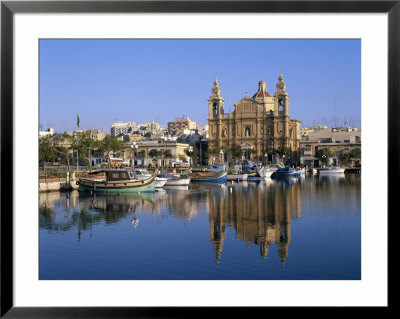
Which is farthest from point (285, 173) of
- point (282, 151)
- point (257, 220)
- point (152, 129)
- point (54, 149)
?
point (152, 129)

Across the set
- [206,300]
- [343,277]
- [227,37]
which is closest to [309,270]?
[343,277]

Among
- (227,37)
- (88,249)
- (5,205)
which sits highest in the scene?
(227,37)

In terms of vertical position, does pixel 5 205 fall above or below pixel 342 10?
below

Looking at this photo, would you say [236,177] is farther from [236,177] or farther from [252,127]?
[252,127]

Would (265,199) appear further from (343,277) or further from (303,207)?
(343,277)

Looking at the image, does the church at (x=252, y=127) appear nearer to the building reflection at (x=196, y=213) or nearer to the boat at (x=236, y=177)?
the boat at (x=236, y=177)

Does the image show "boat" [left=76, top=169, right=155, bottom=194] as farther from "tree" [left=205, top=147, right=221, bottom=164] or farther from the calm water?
"tree" [left=205, top=147, right=221, bottom=164]
